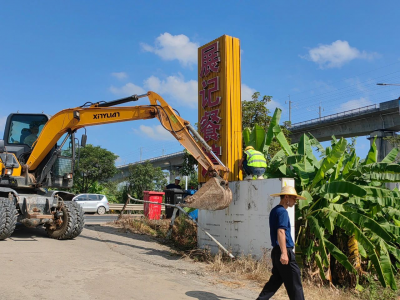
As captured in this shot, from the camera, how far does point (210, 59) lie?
35.0 ft

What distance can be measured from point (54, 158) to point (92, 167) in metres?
29.4

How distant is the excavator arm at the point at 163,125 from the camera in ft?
29.2

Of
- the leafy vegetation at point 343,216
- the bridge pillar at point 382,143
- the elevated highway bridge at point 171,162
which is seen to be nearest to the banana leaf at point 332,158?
the leafy vegetation at point 343,216

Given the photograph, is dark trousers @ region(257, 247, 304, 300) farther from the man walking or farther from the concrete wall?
the concrete wall

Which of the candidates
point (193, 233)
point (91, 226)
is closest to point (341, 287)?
point (193, 233)

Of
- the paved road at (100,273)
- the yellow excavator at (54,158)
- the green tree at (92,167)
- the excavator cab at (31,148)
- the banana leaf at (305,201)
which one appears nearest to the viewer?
the paved road at (100,273)

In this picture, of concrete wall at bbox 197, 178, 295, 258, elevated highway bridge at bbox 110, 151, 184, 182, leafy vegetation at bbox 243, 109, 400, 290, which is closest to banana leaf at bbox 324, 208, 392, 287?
leafy vegetation at bbox 243, 109, 400, 290

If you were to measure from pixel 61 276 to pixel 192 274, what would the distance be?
2.37 meters

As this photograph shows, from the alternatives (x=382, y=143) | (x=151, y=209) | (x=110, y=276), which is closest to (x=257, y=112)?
(x=151, y=209)

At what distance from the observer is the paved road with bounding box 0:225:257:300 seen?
5.94m

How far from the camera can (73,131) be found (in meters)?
11.8

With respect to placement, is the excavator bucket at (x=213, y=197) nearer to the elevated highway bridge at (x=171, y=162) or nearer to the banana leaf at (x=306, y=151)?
the banana leaf at (x=306, y=151)

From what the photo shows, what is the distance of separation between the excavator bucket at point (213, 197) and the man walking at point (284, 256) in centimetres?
322

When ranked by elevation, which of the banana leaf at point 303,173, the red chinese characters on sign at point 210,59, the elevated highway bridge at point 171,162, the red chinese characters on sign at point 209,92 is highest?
the elevated highway bridge at point 171,162
